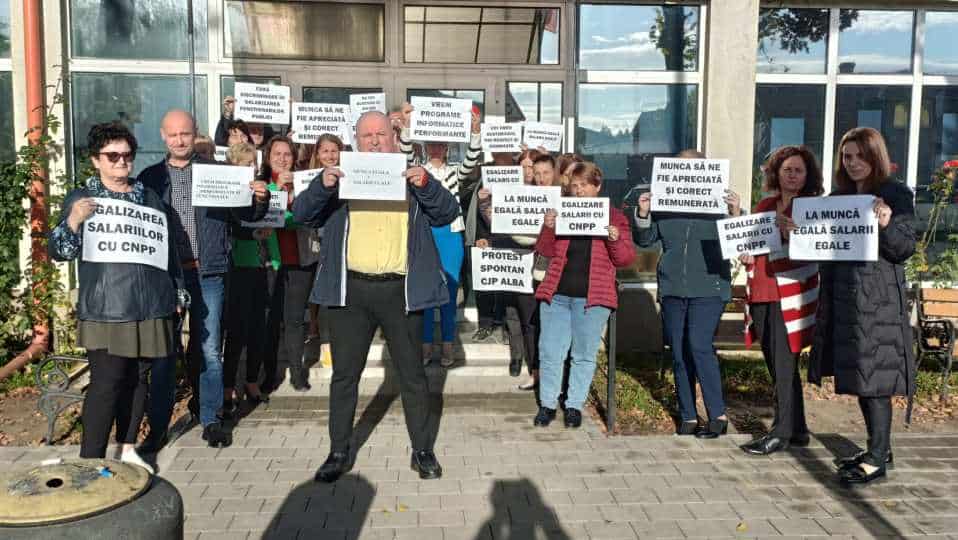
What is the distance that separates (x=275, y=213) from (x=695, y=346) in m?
3.25

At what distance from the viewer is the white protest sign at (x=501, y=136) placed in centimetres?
819

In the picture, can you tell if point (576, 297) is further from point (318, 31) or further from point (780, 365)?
point (318, 31)

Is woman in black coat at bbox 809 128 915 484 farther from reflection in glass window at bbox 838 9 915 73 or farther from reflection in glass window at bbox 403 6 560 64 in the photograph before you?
reflection in glass window at bbox 838 9 915 73

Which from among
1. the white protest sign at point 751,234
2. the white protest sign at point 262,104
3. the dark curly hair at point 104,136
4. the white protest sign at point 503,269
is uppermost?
the white protest sign at point 262,104

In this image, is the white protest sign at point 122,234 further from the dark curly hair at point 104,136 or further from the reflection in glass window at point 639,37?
the reflection in glass window at point 639,37

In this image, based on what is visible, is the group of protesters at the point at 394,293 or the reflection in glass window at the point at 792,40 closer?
the group of protesters at the point at 394,293

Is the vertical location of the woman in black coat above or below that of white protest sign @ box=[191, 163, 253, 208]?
below

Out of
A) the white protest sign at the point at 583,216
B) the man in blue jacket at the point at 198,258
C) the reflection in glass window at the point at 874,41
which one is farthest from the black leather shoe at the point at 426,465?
the reflection in glass window at the point at 874,41

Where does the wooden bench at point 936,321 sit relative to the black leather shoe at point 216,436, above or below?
above

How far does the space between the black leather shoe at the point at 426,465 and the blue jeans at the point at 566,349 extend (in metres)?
1.40

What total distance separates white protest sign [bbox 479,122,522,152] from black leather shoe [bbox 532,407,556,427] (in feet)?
9.39

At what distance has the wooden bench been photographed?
7.41 meters

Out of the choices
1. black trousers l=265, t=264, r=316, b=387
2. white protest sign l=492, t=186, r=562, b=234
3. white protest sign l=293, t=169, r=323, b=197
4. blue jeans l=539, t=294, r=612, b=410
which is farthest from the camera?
black trousers l=265, t=264, r=316, b=387

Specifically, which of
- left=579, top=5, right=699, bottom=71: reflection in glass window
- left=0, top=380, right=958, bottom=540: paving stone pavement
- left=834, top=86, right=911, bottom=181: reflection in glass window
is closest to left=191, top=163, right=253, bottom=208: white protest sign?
left=0, top=380, right=958, bottom=540: paving stone pavement
